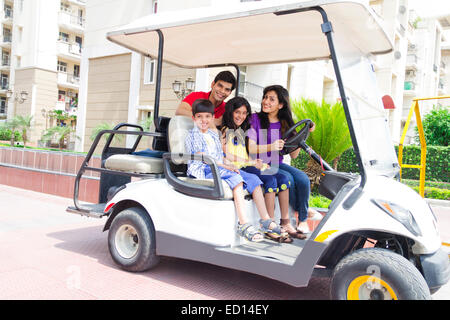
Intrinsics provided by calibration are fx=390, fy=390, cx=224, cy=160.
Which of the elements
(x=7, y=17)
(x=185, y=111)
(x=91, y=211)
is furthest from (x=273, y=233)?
(x=7, y=17)

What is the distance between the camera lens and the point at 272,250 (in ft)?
10.0

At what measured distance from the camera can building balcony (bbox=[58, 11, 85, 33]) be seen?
2944cm

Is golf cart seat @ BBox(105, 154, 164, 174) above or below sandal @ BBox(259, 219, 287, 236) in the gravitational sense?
above

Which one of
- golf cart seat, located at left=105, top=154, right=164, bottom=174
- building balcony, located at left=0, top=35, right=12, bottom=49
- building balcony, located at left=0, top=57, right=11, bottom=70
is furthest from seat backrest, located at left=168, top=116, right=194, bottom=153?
building balcony, located at left=0, top=57, right=11, bottom=70

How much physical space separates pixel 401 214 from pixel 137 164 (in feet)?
7.60

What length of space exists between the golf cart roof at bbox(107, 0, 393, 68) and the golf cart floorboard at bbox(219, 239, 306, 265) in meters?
1.71

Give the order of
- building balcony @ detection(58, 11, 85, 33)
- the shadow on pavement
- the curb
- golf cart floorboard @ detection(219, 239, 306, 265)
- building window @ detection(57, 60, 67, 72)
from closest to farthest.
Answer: golf cart floorboard @ detection(219, 239, 306, 265), the shadow on pavement, the curb, building balcony @ detection(58, 11, 85, 33), building window @ detection(57, 60, 67, 72)

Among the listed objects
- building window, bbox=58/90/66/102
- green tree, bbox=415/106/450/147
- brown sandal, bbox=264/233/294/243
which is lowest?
brown sandal, bbox=264/233/294/243

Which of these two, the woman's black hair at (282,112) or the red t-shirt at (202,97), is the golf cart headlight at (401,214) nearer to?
the woman's black hair at (282,112)

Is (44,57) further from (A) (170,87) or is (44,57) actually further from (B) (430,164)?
(B) (430,164)

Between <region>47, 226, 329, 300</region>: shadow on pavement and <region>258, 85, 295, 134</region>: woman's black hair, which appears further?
<region>258, 85, 295, 134</region>: woman's black hair

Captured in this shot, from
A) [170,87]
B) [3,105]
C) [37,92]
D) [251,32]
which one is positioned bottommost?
[251,32]

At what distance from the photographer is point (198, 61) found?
4.67 meters

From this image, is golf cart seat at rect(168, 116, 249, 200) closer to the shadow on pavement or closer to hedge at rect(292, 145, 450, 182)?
the shadow on pavement
